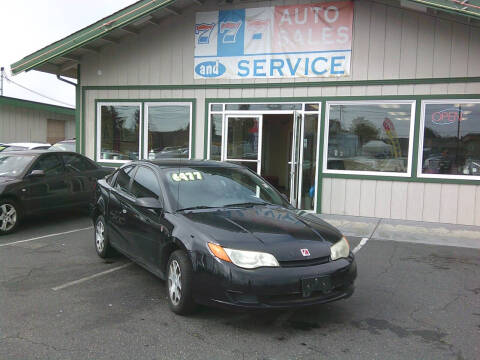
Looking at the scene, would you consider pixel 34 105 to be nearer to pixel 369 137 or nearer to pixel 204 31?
pixel 204 31

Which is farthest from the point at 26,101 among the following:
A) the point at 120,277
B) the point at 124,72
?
the point at 120,277

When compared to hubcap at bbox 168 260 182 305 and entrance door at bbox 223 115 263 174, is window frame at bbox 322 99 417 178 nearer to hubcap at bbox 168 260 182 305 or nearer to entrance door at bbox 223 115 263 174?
entrance door at bbox 223 115 263 174

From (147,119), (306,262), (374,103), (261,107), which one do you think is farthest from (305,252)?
(147,119)

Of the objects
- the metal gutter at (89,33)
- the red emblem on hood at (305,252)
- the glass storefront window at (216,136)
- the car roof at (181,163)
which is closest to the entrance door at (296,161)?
the glass storefront window at (216,136)

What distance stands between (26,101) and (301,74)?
756 inches

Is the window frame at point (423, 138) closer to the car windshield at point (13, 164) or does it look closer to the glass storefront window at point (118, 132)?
the glass storefront window at point (118, 132)

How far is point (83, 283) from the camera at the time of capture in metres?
5.38

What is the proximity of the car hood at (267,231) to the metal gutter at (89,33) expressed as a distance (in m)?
6.99

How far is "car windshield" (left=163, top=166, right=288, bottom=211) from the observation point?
4945 mm

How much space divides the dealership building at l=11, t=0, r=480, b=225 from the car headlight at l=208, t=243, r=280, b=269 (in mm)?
6502

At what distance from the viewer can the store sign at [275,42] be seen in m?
9.93

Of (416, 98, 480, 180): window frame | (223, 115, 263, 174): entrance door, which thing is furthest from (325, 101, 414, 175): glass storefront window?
(223, 115, 263, 174): entrance door

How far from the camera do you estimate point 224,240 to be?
13.2ft

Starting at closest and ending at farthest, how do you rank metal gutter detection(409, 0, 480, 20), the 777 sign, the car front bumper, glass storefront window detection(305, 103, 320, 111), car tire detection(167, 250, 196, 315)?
1. the car front bumper
2. car tire detection(167, 250, 196, 315)
3. metal gutter detection(409, 0, 480, 20)
4. glass storefront window detection(305, 103, 320, 111)
5. the 777 sign
